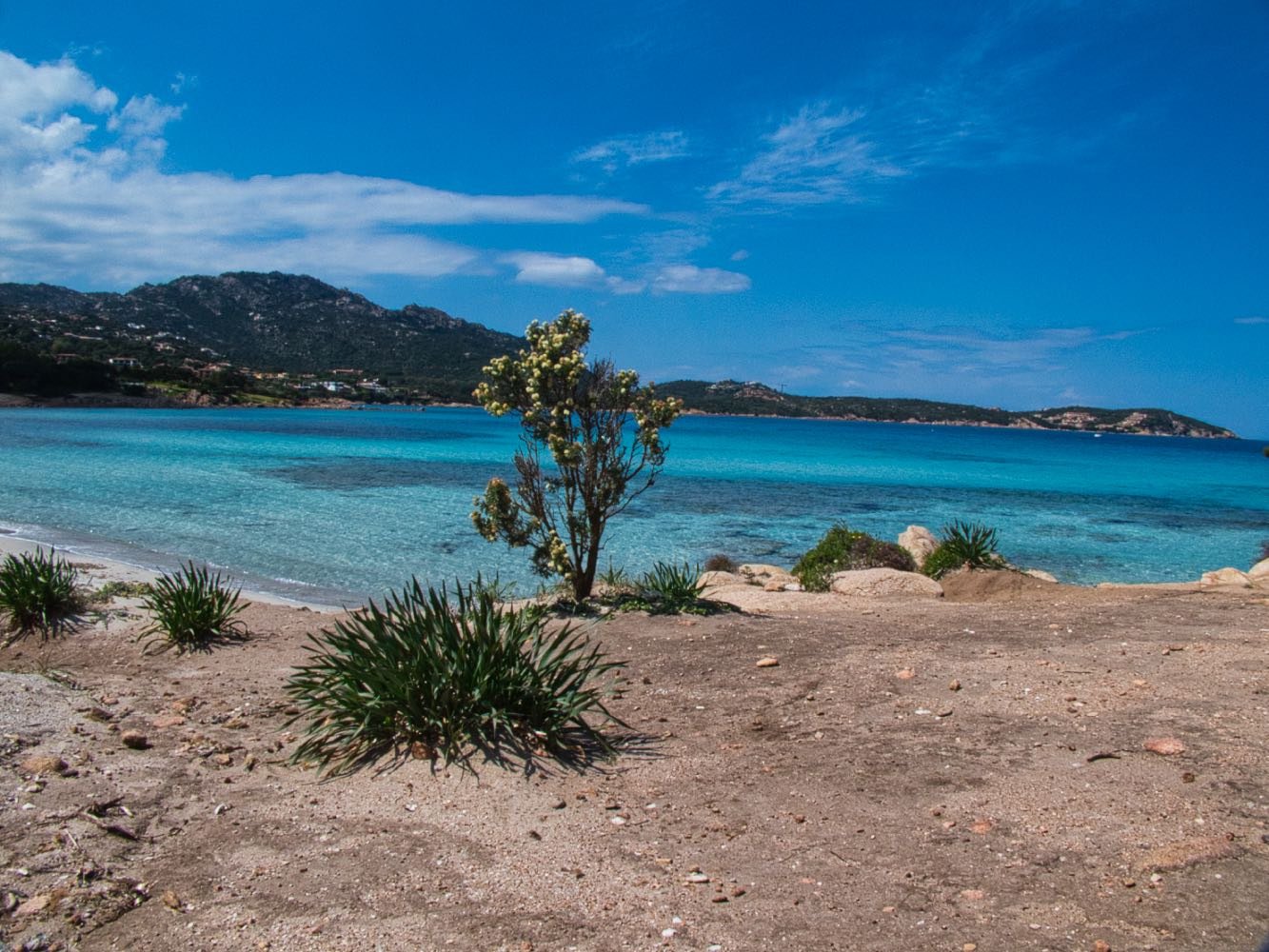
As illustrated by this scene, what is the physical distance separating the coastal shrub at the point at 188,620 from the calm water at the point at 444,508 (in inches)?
171

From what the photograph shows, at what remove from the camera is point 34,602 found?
27.3 ft

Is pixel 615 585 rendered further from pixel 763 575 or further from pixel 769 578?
pixel 763 575

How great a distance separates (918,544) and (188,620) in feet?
41.6

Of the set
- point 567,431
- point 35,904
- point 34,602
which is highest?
point 567,431

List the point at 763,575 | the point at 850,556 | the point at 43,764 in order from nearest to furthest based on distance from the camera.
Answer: the point at 43,764 < the point at 850,556 < the point at 763,575

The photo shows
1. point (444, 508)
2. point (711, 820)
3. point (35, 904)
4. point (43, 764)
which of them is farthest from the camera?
point (444, 508)

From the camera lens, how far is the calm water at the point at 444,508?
16.8m

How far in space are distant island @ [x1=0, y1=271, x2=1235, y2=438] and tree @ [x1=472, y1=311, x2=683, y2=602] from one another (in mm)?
94815

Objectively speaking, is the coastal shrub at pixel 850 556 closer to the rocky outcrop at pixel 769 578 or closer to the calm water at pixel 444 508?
the rocky outcrop at pixel 769 578

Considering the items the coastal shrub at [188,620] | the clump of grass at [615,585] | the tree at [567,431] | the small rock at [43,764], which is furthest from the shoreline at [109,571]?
the small rock at [43,764]

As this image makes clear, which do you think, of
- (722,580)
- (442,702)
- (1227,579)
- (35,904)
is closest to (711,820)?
(442,702)

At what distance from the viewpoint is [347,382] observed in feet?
482

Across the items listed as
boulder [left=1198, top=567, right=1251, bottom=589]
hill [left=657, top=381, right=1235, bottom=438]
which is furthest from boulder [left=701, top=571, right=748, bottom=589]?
hill [left=657, top=381, right=1235, bottom=438]

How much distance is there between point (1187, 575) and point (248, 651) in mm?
19686
